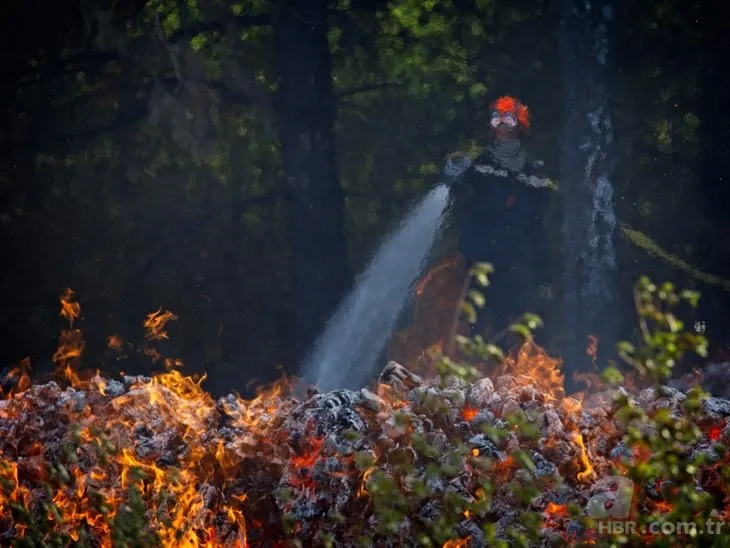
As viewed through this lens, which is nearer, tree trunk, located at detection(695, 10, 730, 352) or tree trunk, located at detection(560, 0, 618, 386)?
tree trunk, located at detection(695, 10, 730, 352)

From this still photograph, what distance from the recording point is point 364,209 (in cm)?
1070

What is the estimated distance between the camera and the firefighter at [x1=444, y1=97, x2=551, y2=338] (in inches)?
403

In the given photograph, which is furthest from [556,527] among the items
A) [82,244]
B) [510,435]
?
[82,244]

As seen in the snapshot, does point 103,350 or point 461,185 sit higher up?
point 461,185

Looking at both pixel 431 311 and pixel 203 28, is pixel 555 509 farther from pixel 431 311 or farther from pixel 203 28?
pixel 203 28

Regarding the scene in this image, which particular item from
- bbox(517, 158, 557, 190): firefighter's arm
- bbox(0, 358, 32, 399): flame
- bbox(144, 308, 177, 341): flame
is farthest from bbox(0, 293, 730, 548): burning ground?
bbox(517, 158, 557, 190): firefighter's arm

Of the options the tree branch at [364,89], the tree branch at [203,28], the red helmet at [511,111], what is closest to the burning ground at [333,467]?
the red helmet at [511,111]

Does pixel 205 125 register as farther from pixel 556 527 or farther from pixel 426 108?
pixel 556 527

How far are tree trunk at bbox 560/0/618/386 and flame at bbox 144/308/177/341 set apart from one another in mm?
5099

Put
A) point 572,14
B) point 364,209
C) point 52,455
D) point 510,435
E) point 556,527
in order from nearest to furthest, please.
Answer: point 556,527 → point 510,435 → point 52,455 → point 572,14 → point 364,209

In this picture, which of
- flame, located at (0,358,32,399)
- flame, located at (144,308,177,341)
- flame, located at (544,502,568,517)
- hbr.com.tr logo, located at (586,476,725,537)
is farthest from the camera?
flame, located at (144,308,177,341)

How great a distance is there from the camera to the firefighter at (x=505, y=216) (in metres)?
10.2

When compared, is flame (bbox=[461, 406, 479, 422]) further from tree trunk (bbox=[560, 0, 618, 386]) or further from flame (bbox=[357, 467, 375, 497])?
tree trunk (bbox=[560, 0, 618, 386])

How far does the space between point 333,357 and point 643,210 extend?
436cm
